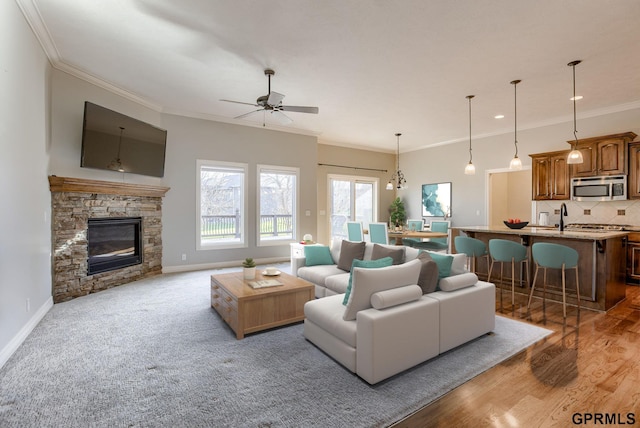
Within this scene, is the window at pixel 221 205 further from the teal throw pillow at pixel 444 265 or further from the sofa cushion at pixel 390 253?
the teal throw pillow at pixel 444 265

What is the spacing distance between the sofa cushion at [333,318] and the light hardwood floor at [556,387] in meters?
0.67

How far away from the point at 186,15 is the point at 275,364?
3267mm

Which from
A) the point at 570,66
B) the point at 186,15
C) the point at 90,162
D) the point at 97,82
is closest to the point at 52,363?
the point at 90,162

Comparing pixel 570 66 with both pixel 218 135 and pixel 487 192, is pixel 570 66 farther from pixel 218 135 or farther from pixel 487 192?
pixel 218 135

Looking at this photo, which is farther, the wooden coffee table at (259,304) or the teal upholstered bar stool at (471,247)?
the teal upholstered bar stool at (471,247)

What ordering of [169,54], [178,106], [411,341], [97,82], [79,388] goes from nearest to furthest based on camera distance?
[79,388], [411,341], [169,54], [97,82], [178,106]

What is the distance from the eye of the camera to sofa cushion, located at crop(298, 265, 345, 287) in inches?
158

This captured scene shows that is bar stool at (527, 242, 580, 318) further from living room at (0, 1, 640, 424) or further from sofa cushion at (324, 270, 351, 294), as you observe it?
sofa cushion at (324, 270, 351, 294)

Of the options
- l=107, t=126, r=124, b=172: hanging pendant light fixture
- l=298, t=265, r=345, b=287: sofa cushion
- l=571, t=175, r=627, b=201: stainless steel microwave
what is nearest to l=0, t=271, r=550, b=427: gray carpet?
l=298, t=265, r=345, b=287: sofa cushion

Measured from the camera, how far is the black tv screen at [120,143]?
14.0 ft

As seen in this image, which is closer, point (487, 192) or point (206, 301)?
point (206, 301)

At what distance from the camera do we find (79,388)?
7.10 feet

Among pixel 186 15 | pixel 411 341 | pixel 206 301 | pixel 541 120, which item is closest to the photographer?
pixel 411 341

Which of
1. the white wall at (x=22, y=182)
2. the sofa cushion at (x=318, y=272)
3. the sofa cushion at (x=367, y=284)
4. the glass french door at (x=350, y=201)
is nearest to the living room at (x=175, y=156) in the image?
the white wall at (x=22, y=182)
